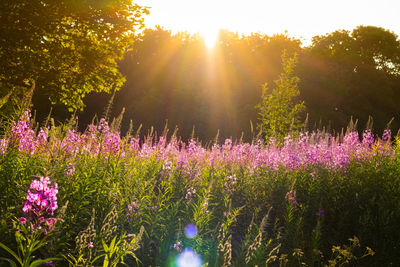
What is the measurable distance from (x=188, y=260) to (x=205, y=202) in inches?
27.6

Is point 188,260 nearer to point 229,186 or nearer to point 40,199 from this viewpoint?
point 40,199

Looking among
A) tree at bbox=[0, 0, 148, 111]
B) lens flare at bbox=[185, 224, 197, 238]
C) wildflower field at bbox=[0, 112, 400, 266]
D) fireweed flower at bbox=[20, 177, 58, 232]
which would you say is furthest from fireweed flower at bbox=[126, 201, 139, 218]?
tree at bbox=[0, 0, 148, 111]

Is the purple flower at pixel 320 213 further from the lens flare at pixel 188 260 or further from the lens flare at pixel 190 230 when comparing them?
the lens flare at pixel 188 260

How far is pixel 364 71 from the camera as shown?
3288cm

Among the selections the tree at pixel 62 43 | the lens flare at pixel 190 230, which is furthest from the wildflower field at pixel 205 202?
the tree at pixel 62 43

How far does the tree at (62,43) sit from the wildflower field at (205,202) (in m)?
8.89

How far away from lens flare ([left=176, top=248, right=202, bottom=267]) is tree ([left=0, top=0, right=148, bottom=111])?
11097 mm

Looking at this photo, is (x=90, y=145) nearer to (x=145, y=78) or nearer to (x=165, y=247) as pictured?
(x=165, y=247)

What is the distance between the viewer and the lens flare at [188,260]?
3625mm

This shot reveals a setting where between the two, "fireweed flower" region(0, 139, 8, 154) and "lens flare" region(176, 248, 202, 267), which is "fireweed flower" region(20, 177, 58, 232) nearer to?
"lens flare" region(176, 248, 202, 267)

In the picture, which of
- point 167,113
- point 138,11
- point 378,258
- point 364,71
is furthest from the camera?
point 364,71

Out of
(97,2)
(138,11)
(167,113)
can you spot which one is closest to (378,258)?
(97,2)

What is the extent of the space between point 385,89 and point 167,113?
20.8 metres

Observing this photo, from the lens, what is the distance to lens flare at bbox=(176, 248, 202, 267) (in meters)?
3.62
